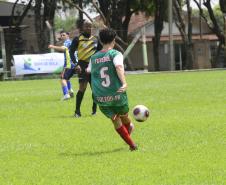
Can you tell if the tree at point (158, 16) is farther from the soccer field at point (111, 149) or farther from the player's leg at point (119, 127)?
the player's leg at point (119, 127)

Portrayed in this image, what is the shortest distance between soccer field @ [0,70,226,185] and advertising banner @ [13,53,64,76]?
21.3 metres

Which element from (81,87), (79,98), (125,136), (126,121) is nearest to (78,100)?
(79,98)

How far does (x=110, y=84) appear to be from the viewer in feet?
26.4

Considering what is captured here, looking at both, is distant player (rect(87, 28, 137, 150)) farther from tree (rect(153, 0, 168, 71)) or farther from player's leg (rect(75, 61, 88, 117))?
tree (rect(153, 0, 168, 71))

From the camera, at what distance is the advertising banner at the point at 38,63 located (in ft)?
115

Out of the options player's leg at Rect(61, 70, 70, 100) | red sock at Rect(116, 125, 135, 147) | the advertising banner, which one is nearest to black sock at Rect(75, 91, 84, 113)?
player's leg at Rect(61, 70, 70, 100)

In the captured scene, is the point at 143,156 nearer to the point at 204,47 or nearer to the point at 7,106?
the point at 7,106

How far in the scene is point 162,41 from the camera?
5988 centimetres

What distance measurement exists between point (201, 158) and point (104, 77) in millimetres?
1740

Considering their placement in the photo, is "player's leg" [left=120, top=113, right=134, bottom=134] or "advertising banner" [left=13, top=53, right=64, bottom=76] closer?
"player's leg" [left=120, top=113, right=134, bottom=134]

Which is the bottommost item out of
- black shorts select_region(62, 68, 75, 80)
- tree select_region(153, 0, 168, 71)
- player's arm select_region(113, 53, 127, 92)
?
black shorts select_region(62, 68, 75, 80)

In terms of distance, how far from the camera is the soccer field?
6.39 m

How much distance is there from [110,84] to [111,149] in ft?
2.90

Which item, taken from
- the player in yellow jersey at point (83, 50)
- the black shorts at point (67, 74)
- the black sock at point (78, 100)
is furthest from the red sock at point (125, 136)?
the black shorts at point (67, 74)
